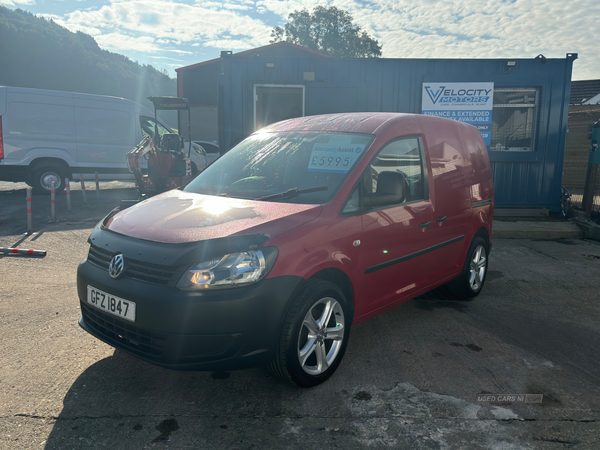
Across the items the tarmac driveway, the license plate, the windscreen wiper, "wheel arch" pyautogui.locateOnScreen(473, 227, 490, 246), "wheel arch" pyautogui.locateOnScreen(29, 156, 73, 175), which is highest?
the windscreen wiper

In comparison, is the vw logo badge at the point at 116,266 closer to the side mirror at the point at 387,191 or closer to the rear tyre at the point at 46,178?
the side mirror at the point at 387,191

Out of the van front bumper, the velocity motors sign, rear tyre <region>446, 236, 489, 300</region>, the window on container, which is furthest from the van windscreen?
the window on container

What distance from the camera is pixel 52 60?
1950 inches

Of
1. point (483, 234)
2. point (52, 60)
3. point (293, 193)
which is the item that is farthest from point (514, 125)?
point (52, 60)

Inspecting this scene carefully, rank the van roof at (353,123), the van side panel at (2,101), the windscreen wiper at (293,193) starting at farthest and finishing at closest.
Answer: the van side panel at (2,101) < the van roof at (353,123) < the windscreen wiper at (293,193)

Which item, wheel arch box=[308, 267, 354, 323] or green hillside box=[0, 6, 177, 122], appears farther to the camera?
green hillside box=[0, 6, 177, 122]

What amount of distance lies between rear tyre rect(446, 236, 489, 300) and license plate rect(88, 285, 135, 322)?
10.7ft

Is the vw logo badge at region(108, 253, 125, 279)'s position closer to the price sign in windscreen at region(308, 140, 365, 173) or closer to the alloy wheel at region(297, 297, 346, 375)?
the alloy wheel at region(297, 297, 346, 375)

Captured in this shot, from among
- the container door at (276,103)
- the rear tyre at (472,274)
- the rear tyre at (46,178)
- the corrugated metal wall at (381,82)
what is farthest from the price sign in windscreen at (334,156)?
the rear tyre at (46,178)

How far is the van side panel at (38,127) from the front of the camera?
11.7m

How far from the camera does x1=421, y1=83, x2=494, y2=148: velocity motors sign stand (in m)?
9.48

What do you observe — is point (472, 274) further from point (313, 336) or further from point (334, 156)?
point (313, 336)

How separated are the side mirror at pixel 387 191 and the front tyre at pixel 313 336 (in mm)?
694

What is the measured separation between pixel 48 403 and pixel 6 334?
1284 mm
